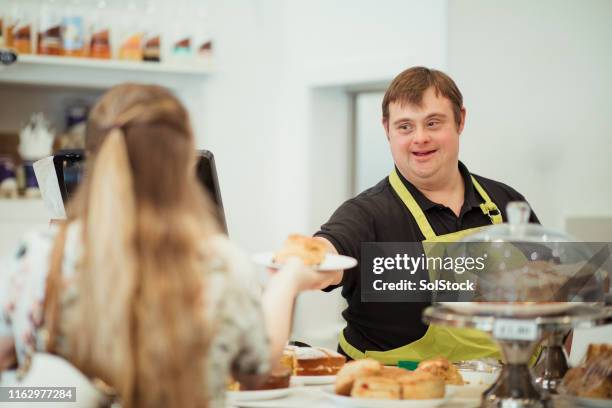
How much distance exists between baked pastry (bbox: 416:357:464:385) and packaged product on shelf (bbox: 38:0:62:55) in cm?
342

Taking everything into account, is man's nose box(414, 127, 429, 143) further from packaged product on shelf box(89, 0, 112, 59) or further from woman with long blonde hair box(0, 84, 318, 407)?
packaged product on shelf box(89, 0, 112, 59)

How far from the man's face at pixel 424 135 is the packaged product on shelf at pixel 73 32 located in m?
2.64

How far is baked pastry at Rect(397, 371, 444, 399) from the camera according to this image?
1928 millimetres

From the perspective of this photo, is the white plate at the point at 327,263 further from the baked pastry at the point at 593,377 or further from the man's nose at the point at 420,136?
the man's nose at the point at 420,136

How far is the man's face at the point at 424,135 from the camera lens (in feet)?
9.19

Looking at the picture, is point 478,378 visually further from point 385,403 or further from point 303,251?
point 303,251

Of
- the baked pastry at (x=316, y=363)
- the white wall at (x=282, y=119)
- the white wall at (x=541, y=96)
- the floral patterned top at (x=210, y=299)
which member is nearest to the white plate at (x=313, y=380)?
the baked pastry at (x=316, y=363)

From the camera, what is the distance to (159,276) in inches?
55.7

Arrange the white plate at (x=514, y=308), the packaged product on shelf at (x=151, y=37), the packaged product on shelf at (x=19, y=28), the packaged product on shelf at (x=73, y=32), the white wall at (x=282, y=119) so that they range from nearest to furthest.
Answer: the white plate at (x=514, y=308), the packaged product on shelf at (x=19, y=28), the packaged product on shelf at (x=73, y=32), the packaged product on shelf at (x=151, y=37), the white wall at (x=282, y=119)

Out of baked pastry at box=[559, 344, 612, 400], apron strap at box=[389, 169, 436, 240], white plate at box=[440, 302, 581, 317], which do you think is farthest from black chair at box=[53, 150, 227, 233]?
baked pastry at box=[559, 344, 612, 400]

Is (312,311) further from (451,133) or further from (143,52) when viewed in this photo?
(451,133)

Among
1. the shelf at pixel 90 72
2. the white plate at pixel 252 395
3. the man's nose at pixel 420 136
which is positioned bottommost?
the white plate at pixel 252 395

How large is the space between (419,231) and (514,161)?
148 centimetres

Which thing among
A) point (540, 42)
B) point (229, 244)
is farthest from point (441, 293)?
point (540, 42)
